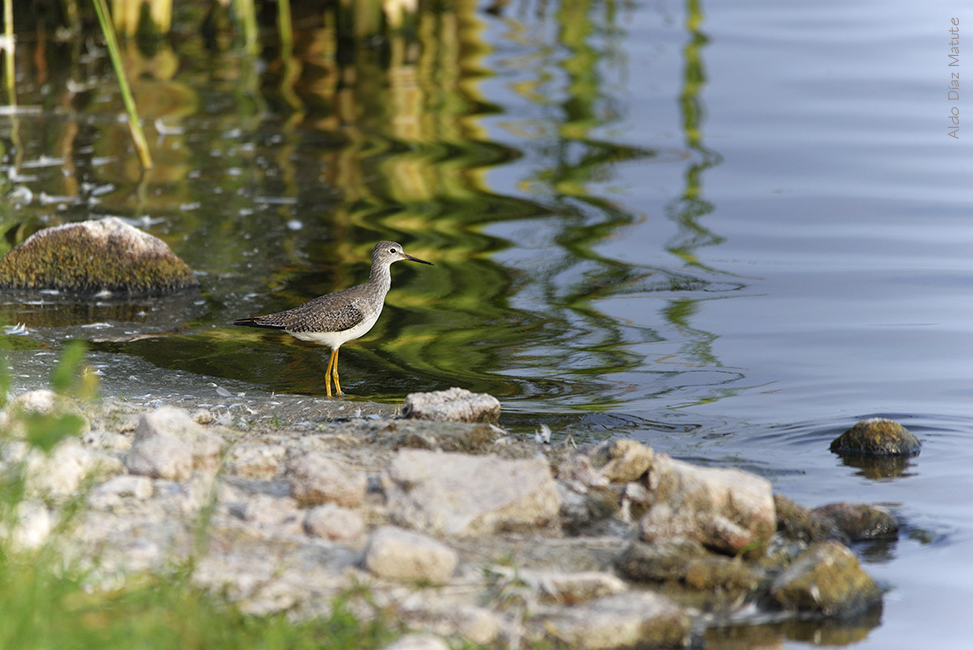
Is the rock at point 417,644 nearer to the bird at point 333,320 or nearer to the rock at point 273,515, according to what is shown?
the rock at point 273,515

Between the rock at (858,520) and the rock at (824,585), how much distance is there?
55 centimetres

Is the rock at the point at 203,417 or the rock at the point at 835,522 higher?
the rock at the point at 203,417

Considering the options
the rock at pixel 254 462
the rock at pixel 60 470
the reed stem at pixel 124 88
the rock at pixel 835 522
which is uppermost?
the reed stem at pixel 124 88

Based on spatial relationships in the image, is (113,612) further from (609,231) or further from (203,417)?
(609,231)

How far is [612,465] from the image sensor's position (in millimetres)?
4992

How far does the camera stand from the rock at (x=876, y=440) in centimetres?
602

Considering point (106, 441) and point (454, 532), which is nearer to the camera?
point (454, 532)

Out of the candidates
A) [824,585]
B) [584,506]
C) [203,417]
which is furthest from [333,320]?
[824,585]

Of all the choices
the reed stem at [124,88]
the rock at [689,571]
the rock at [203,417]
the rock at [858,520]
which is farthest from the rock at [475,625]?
the reed stem at [124,88]

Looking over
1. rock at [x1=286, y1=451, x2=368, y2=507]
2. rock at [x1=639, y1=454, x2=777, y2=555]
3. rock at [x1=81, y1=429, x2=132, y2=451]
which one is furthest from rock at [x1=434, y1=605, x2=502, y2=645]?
rock at [x1=81, y1=429, x2=132, y2=451]

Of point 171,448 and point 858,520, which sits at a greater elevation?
point 171,448

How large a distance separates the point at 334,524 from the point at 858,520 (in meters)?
2.42

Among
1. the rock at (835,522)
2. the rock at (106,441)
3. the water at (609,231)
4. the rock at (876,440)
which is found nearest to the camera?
the rock at (835,522)

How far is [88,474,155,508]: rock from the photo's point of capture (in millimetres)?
4355
